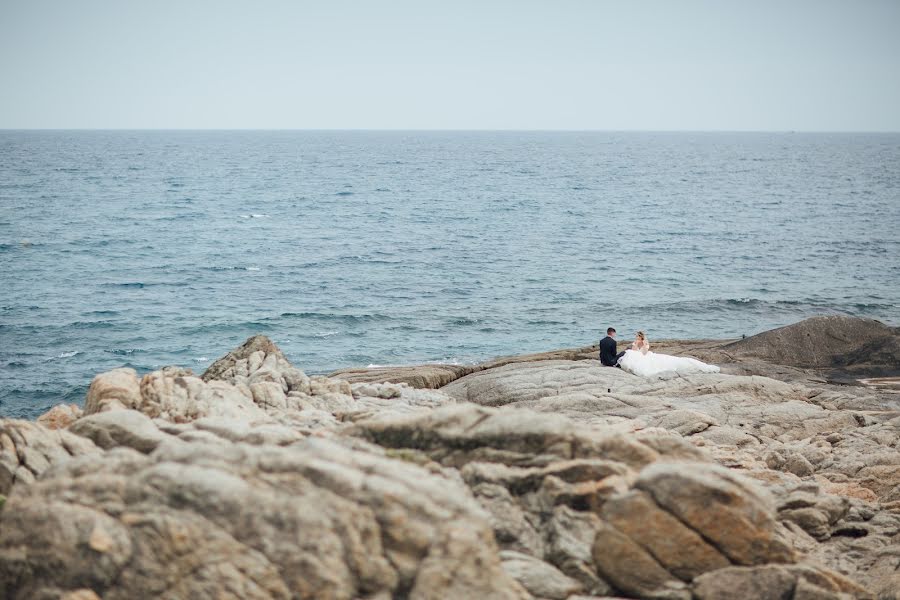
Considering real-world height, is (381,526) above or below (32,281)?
above

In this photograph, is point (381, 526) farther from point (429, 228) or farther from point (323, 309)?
point (429, 228)

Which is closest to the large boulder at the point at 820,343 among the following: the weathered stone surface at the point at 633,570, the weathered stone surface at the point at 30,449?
the weathered stone surface at the point at 633,570

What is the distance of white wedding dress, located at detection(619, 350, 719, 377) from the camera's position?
30562 millimetres

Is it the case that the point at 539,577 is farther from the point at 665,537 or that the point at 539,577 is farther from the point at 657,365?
the point at 657,365

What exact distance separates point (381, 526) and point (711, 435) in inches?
619

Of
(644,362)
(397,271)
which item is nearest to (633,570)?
(644,362)

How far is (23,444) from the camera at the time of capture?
13.6m

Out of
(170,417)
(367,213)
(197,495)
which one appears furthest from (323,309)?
(367,213)

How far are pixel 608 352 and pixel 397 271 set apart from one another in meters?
36.6

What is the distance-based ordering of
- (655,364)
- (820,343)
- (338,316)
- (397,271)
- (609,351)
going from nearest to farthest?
(655,364), (609,351), (820,343), (338,316), (397,271)

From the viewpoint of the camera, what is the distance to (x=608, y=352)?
104 ft

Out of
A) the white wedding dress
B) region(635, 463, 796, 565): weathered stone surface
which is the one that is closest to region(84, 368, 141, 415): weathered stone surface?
region(635, 463, 796, 565): weathered stone surface

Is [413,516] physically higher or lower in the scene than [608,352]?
higher

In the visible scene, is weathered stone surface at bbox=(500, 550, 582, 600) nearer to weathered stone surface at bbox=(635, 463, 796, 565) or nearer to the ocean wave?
weathered stone surface at bbox=(635, 463, 796, 565)
